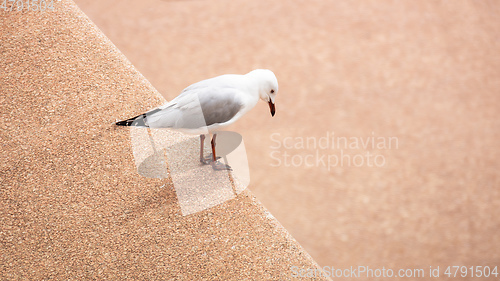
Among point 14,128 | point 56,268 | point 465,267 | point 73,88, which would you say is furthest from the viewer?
point 465,267

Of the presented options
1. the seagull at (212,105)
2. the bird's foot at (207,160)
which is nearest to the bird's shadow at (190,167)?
the bird's foot at (207,160)

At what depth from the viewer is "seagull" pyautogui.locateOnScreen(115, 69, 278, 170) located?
62.5 inches

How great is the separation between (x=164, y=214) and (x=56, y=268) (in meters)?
0.40

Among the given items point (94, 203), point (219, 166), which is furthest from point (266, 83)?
point (94, 203)

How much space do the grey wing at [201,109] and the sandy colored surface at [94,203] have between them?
0.33m

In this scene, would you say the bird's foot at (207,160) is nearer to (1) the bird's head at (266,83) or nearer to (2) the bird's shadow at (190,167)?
(2) the bird's shadow at (190,167)

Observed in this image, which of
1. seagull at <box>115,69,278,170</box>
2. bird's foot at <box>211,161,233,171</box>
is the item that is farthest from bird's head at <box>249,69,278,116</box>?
bird's foot at <box>211,161,233,171</box>

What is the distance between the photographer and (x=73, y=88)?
2115 mm

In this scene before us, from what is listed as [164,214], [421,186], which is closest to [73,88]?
[164,214]

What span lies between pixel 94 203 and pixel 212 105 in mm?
600

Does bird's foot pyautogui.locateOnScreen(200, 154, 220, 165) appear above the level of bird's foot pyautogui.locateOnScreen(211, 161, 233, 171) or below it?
above

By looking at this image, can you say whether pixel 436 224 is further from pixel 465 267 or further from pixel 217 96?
pixel 217 96

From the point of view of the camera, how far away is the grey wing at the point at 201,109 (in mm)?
1586

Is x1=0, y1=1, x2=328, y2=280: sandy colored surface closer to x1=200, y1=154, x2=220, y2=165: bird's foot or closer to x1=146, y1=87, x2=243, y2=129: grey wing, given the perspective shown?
x1=200, y1=154, x2=220, y2=165: bird's foot
